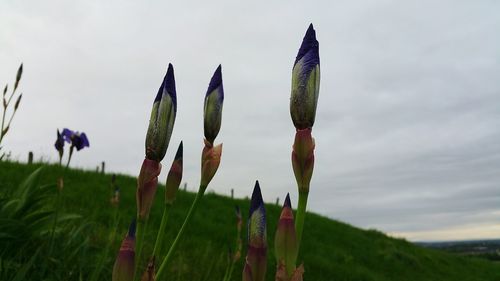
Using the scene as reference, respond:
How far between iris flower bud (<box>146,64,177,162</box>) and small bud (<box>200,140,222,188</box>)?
14 cm

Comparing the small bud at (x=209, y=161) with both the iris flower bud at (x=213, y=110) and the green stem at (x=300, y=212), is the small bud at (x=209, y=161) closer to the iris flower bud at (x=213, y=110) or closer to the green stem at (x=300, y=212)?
the iris flower bud at (x=213, y=110)

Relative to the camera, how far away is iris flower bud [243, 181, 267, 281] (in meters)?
0.92

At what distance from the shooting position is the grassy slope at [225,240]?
809 centimetres

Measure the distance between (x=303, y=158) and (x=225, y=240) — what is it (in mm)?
10114

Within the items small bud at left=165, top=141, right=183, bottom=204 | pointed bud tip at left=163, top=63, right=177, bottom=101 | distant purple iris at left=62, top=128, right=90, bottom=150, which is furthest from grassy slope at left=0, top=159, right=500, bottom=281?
pointed bud tip at left=163, top=63, right=177, bottom=101

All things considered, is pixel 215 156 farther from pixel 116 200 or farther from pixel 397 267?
pixel 397 267

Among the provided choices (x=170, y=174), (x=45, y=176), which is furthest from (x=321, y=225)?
(x=170, y=174)

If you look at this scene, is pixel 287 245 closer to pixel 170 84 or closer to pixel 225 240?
pixel 170 84

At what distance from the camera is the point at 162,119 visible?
102 cm

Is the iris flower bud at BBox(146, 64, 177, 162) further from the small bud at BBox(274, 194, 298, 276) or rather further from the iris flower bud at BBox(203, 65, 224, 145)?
the small bud at BBox(274, 194, 298, 276)

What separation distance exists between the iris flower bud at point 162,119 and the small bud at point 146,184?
0.02 meters

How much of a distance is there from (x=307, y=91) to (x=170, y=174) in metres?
0.47

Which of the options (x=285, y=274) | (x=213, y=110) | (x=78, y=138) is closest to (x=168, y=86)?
(x=213, y=110)

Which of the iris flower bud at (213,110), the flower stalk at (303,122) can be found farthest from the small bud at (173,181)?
the flower stalk at (303,122)
